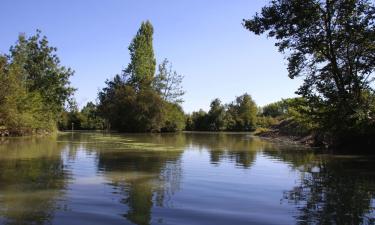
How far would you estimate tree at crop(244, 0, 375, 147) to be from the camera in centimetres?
2269

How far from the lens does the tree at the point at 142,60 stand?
70.1 metres

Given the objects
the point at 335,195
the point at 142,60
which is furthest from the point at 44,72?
the point at 335,195

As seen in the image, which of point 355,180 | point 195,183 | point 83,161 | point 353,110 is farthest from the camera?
point 353,110

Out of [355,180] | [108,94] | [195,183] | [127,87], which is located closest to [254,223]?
[195,183]

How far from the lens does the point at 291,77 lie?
25250 mm

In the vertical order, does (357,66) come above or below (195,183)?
above

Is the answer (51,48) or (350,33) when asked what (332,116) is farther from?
(51,48)

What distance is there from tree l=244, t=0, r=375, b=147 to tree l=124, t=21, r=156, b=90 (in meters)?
46.1

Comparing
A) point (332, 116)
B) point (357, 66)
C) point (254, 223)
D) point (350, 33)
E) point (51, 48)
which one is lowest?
point (254, 223)

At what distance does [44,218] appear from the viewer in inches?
271

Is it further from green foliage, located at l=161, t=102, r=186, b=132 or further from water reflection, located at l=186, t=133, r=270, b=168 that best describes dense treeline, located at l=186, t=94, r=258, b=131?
water reflection, located at l=186, t=133, r=270, b=168

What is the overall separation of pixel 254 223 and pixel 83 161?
35.1 ft

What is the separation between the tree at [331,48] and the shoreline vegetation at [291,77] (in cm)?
5

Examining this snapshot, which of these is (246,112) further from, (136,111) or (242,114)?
(136,111)
